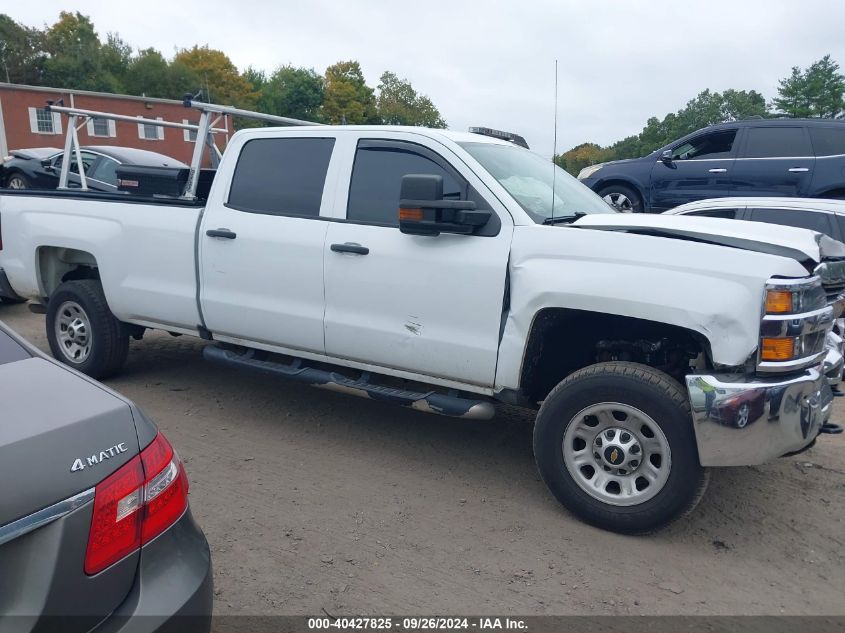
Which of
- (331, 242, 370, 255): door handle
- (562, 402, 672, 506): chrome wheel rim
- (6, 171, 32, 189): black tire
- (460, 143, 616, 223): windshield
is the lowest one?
(562, 402, 672, 506): chrome wheel rim

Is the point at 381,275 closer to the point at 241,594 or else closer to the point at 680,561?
the point at 241,594

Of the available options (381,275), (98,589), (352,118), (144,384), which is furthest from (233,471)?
(352,118)

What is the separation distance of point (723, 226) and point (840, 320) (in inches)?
52.9

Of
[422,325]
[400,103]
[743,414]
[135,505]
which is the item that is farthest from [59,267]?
[400,103]

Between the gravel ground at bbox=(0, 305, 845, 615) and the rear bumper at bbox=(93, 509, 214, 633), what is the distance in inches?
40.1

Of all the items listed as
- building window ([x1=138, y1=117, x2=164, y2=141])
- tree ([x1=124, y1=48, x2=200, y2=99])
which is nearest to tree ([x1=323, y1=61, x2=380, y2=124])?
tree ([x1=124, y1=48, x2=200, y2=99])

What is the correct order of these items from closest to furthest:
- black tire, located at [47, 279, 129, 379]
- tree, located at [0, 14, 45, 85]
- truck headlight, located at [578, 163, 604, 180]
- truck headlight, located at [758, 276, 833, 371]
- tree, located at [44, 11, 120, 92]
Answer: truck headlight, located at [758, 276, 833, 371] → black tire, located at [47, 279, 129, 379] → truck headlight, located at [578, 163, 604, 180] → tree, located at [44, 11, 120, 92] → tree, located at [0, 14, 45, 85]

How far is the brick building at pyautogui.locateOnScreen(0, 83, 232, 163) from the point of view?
33.5m

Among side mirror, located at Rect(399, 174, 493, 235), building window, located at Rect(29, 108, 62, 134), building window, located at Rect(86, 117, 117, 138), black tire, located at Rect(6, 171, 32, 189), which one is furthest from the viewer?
building window, located at Rect(86, 117, 117, 138)

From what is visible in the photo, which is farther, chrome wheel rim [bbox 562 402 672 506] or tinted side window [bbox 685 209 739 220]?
tinted side window [bbox 685 209 739 220]

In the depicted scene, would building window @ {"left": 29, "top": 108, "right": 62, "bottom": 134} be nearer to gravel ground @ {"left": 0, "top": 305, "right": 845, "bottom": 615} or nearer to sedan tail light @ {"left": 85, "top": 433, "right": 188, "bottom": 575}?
gravel ground @ {"left": 0, "top": 305, "right": 845, "bottom": 615}

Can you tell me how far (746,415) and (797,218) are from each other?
430 cm

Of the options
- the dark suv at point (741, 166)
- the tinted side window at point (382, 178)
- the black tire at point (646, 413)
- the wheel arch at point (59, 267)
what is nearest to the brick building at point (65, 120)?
the dark suv at point (741, 166)

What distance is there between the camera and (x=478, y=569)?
3.24m
